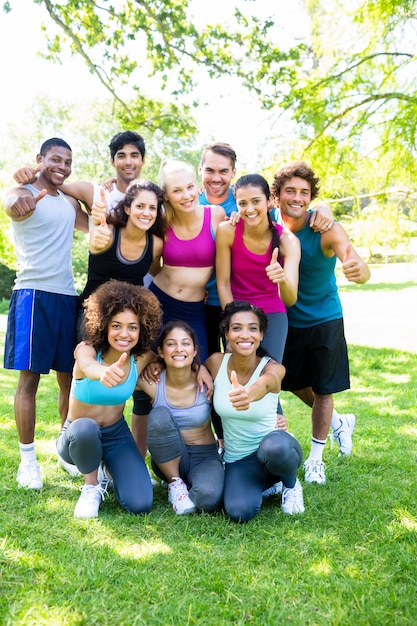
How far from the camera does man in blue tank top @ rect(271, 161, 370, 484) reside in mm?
3924

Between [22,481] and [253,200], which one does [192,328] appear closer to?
[253,200]

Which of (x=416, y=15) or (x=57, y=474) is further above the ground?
(x=416, y=15)

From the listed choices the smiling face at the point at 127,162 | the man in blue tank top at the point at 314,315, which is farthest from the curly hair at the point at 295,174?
the smiling face at the point at 127,162

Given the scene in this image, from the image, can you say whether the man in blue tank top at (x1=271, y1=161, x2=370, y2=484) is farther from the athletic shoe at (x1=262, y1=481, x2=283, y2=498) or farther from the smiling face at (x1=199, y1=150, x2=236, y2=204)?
the smiling face at (x1=199, y1=150, x2=236, y2=204)

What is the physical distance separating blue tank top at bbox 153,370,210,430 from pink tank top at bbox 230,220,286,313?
2.36 ft

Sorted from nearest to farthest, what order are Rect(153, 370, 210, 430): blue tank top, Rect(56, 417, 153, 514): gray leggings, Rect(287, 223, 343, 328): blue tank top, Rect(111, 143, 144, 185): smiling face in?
1. Rect(56, 417, 153, 514): gray leggings
2. Rect(153, 370, 210, 430): blue tank top
3. Rect(287, 223, 343, 328): blue tank top
4. Rect(111, 143, 144, 185): smiling face

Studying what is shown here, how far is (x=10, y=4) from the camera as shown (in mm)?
8977

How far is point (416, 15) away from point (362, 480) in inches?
279

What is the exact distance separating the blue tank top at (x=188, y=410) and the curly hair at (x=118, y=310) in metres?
0.34

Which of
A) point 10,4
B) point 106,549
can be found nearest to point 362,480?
point 106,549

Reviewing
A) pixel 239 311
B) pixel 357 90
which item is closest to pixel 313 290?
pixel 239 311

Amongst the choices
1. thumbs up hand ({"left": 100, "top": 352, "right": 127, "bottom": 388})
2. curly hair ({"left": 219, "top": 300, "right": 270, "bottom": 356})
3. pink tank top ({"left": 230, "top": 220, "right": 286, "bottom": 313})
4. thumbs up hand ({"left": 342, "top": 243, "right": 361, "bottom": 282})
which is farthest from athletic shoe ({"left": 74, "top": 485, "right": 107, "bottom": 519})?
thumbs up hand ({"left": 342, "top": 243, "right": 361, "bottom": 282})

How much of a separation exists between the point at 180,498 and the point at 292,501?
671 mm

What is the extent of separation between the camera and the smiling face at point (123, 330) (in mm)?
3502
